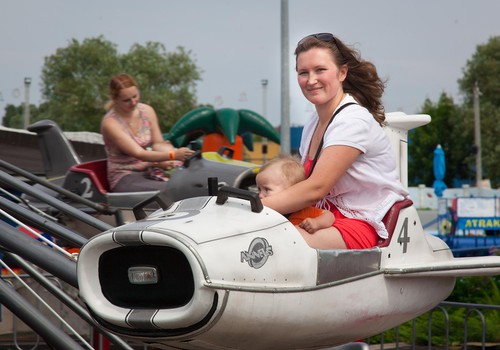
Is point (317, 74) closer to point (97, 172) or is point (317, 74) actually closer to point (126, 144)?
point (126, 144)

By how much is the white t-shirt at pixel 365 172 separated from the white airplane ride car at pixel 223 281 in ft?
0.83

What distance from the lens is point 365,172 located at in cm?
249

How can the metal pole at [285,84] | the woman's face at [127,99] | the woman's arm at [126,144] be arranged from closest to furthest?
the woman's arm at [126,144], the woman's face at [127,99], the metal pole at [285,84]

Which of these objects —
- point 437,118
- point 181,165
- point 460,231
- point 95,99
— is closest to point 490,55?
point 437,118

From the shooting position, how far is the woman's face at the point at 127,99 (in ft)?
19.7

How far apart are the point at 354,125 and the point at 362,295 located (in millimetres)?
505

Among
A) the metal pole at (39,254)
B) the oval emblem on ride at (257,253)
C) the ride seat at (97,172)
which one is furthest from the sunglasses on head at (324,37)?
the ride seat at (97,172)

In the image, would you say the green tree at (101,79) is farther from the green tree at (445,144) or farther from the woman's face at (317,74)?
the woman's face at (317,74)

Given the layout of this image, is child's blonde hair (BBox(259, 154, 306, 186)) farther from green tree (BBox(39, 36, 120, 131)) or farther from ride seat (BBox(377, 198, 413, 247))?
green tree (BBox(39, 36, 120, 131))

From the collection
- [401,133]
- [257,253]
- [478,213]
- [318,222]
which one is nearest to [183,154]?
[401,133]

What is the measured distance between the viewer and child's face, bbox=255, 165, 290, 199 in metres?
2.42

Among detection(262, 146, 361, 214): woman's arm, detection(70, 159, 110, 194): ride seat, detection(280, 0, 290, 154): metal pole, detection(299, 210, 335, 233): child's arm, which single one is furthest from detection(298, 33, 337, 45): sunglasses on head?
detection(280, 0, 290, 154): metal pole

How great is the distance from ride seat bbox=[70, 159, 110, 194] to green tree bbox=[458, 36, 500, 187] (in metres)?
50.6

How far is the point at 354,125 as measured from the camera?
245 centimetres
